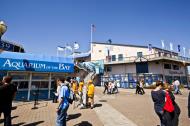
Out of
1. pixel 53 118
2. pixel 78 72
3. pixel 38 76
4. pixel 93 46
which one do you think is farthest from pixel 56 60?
pixel 93 46

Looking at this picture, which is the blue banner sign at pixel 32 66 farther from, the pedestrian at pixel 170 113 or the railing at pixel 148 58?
Answer: the railing at pixel 148 58

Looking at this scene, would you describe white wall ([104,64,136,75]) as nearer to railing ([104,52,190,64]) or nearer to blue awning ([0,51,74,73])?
railing ([104,52,190,64])


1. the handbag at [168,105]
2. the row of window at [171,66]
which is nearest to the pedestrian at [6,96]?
the handbag at [168,105]

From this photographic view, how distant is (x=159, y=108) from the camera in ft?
18.0

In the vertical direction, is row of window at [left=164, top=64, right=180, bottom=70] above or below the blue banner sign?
above

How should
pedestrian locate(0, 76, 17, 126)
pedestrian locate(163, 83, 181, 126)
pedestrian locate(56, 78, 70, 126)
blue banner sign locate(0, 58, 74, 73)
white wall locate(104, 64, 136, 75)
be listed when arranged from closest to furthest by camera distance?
pedestrian locate(163, 83, 181, 126), pedestrian locate(0, 76, 17, 126), pedestrian locate(56, 78, 70, 126), blue banner sign locate(0, 58, 74, 73), white wall locate(104, 64, 136, 75)

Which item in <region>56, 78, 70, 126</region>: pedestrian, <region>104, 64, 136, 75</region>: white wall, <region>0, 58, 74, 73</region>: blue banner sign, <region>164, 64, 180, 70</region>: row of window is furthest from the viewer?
<region>104, 64, 136, 75</region>: white wall

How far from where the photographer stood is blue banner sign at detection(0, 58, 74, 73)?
1224 cm

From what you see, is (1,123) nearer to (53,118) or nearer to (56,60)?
(53,118)

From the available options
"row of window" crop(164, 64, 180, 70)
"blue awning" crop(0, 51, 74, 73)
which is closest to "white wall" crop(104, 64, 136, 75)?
"row of window" crop(164, 64, 180, 70)

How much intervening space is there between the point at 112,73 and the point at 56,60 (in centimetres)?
2494

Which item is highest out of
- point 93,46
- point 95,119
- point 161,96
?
point 93,46

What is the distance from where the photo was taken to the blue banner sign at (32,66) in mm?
12237

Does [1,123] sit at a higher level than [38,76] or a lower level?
lower
